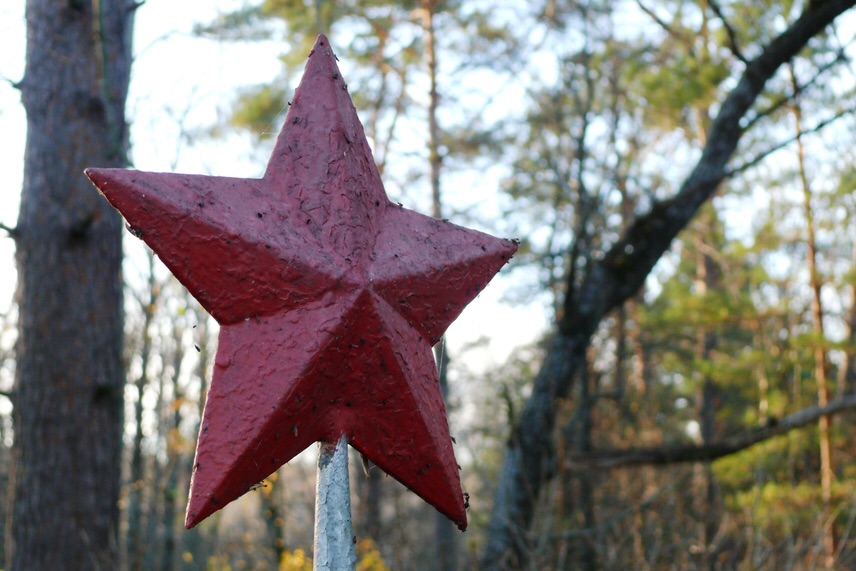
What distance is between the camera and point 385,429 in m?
1.79

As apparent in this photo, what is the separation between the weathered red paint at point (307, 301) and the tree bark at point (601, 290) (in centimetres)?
358

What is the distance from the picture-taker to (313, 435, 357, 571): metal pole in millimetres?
1673

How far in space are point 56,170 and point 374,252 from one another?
262cm

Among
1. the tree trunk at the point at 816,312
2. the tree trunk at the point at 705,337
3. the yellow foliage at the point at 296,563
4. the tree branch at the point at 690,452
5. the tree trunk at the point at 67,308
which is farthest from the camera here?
the tree trunk at the point at 705,337

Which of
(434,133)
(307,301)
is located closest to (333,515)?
(307,301)

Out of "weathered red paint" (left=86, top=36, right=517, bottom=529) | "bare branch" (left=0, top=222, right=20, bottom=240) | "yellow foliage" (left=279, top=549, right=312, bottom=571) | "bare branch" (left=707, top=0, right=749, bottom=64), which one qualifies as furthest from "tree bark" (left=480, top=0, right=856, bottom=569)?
"weathered red paint" (left=86, top=36, right=517, bottom=529)

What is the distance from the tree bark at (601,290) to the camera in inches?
208

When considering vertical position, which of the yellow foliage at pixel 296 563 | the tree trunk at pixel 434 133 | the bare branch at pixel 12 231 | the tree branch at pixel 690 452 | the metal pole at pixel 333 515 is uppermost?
the tree trunk at pixel 434 133

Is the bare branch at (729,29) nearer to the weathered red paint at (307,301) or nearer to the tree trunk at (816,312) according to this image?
the weathered red paint at (307,301)

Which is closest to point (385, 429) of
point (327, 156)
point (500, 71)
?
point (327, 156)

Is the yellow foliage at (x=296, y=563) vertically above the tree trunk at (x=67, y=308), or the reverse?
the tree trunk at (x=67, y=308)

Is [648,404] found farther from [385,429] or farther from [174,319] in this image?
[385,429]

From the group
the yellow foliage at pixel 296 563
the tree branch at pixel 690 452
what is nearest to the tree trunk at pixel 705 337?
the tree branch at pixel 690 452

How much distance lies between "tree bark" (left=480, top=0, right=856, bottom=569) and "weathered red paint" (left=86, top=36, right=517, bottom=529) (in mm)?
3577
